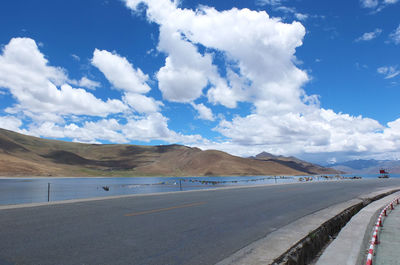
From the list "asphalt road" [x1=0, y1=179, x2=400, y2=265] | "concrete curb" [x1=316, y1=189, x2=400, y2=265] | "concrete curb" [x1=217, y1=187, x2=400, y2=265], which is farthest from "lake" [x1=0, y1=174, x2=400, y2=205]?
"concrete curb" [x1=217, y1=187, x2=400, y2=265]

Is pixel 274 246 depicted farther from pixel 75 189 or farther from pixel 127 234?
pixel 75 189

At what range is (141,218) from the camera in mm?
10141

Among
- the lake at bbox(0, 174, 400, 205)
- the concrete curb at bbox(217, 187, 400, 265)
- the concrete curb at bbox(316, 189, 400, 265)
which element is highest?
the concrete curb at bbox(217, 187, 400, 265)

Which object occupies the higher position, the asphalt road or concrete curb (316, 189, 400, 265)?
the asphalt road

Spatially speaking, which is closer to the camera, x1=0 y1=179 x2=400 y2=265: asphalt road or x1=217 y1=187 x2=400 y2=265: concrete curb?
x1=217 y1=187 x2=400 y2=265: concrete curb

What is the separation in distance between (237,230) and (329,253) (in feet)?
9.30

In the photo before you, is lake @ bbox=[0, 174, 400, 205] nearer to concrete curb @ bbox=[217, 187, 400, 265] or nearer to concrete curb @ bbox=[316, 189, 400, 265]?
concrete curb @ bbox=[316, 189, 400, 265]

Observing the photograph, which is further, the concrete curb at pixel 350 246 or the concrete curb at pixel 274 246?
the concrete curb at pixel 350 246

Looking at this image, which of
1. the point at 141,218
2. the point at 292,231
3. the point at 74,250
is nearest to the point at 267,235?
the point at 292,231

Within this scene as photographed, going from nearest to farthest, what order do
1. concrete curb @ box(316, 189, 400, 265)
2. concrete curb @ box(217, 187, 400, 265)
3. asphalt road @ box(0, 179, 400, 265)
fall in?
1. concrete curb @ box(217, 187, 400, 265)
2. asphalt road @ box(0, 179, 400, 265)
3. concrete curb @ box(316, 189, 400, 265)

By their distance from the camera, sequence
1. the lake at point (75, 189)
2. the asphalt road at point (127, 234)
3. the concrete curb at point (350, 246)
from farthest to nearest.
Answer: the lake at point (75, 189) → the concrete curb at point (350, 246) → the asphalt road at point (127, 234)

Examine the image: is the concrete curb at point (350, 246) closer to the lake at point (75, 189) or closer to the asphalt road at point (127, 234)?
the asphalt road at point (127, 234)

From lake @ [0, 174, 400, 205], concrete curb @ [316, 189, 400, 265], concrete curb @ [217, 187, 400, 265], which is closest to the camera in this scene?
concrete curb @ [217, 187, 400, 265]

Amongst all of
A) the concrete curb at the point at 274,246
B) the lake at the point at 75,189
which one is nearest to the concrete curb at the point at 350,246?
the concrete curb at the point at 274,246
